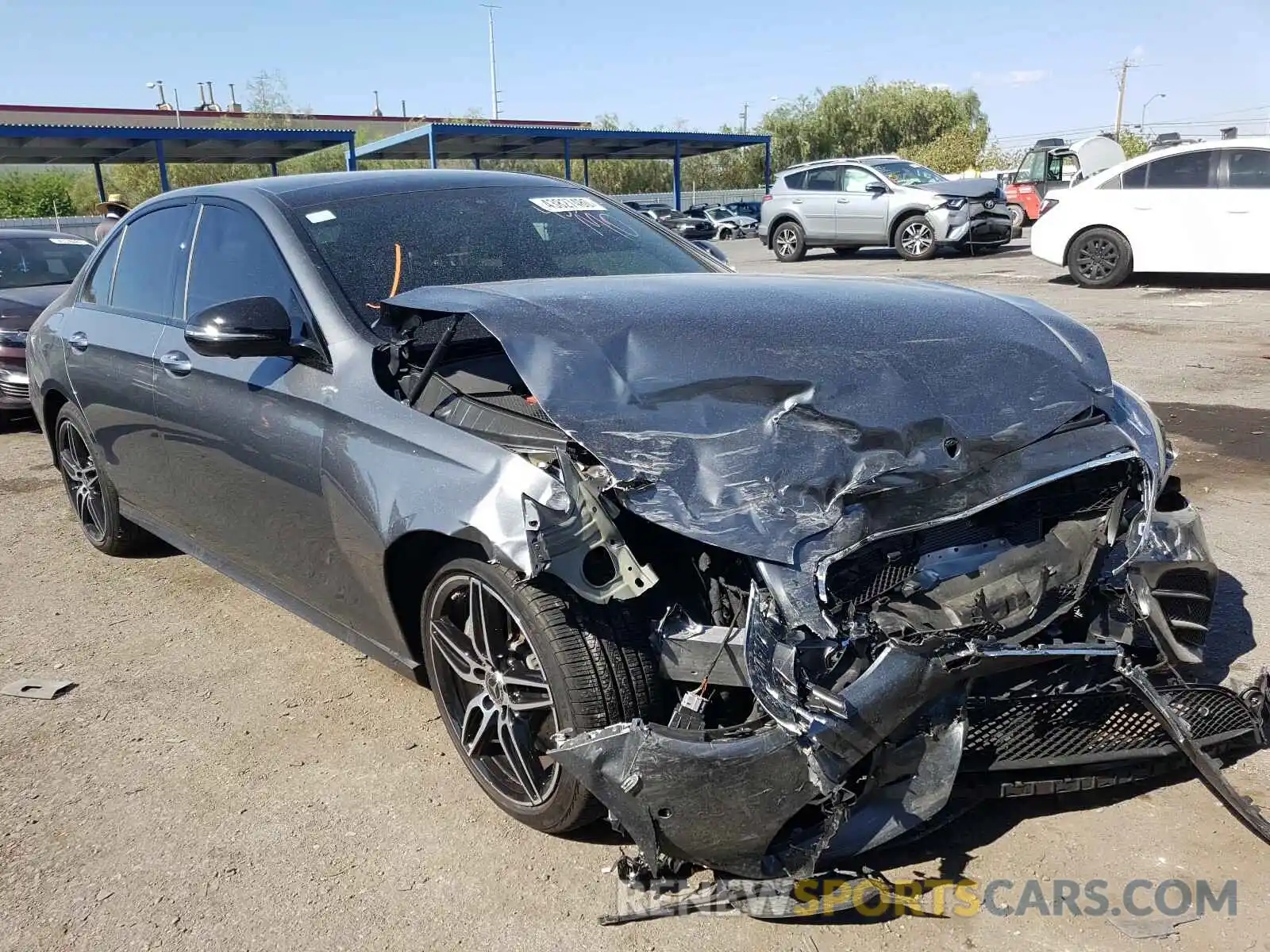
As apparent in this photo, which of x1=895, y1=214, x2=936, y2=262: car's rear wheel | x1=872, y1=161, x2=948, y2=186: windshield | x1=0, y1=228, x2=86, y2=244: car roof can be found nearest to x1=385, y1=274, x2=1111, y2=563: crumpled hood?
x1=0, y1=228, x2=86, y2=244: car roof

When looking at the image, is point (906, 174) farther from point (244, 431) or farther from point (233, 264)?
point (244, 431)

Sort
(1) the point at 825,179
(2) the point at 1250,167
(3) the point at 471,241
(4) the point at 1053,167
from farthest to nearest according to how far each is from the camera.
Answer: (4) the point at 1053,167
(1) the point at 825,179
(2) the point at 1250,167
(3) the point at 471,241

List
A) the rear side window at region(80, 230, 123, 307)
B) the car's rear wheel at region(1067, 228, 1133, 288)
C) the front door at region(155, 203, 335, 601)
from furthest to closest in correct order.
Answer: the car's rear wheel at region(1067, 228, 1133, 288) → the rear side window at region(80, 230, 123, 307) → the front door at region(155, 203, 335, 601)

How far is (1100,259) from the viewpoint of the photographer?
44.4 ft

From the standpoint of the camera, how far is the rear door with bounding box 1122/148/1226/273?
489 inches

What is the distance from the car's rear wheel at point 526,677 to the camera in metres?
2.53

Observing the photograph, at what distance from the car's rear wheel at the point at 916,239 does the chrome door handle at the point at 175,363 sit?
16.8 m

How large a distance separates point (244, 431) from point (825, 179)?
18367 mm

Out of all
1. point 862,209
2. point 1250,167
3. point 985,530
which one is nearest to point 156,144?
point 862,209

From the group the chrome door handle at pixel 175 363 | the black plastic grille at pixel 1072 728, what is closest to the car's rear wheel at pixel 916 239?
the chrome door handle at pixel 175 363

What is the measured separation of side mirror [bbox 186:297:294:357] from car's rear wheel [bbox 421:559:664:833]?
0.97 meters

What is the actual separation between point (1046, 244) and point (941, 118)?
58.2 metres

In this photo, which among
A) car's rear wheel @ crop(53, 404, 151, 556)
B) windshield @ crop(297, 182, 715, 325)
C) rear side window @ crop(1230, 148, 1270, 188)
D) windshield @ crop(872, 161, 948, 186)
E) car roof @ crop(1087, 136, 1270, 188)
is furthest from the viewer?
windshield @ crop(872, 161, 948, 186)

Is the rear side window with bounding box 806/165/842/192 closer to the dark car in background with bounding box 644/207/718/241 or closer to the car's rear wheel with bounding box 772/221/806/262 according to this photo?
the car's rear wheel with bounding box 772/221/806/262
